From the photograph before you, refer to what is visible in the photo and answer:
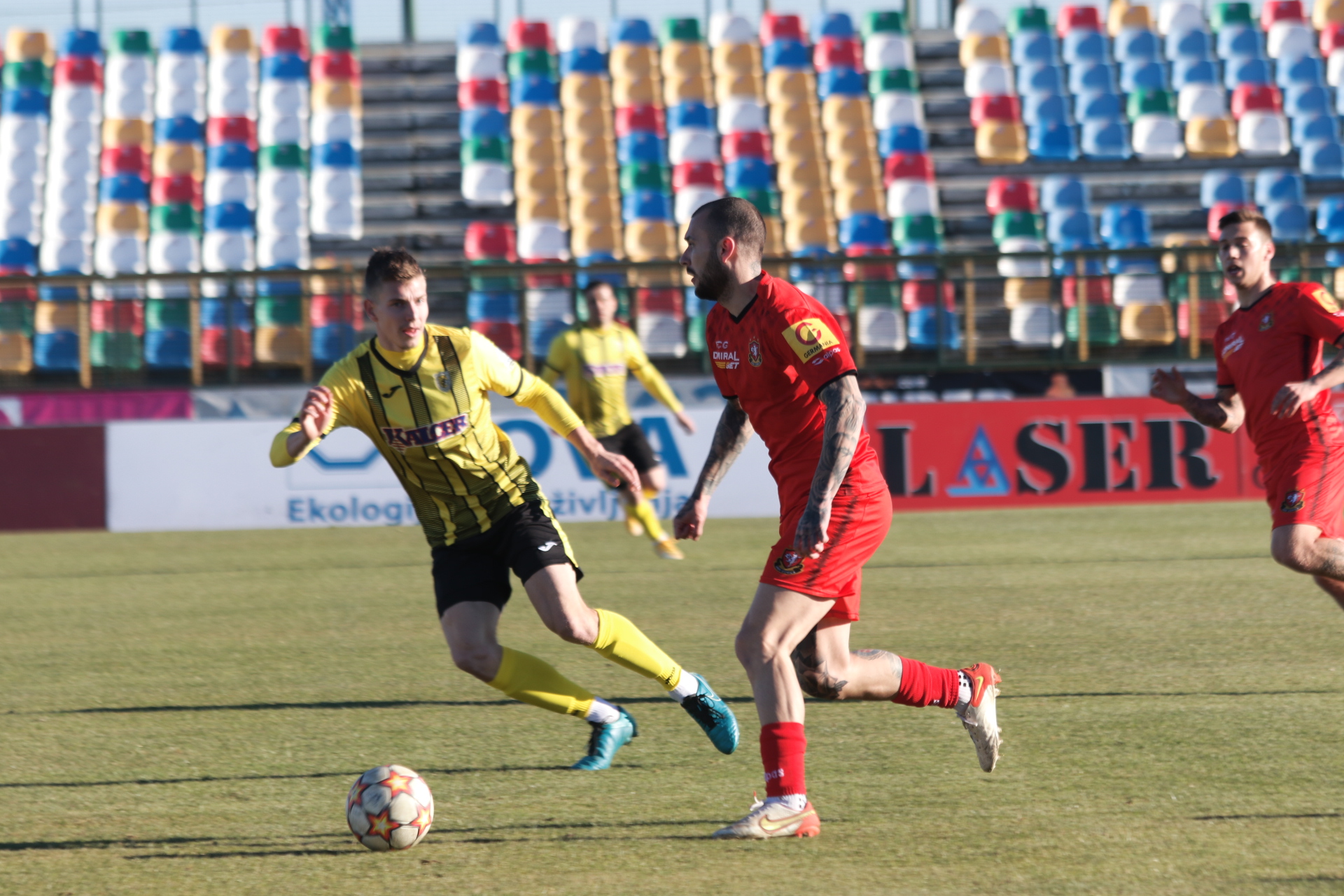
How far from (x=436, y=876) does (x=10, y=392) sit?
13.2m

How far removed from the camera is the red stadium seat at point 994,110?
894 inches

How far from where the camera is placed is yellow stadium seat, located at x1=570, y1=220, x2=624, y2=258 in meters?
20.7

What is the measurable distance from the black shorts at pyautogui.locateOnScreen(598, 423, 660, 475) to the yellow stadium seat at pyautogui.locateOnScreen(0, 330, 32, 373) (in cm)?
685

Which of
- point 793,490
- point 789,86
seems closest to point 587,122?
point 789,86

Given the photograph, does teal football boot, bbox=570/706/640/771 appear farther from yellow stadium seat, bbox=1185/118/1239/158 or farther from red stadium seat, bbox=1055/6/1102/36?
red stadium seat, bbox=1055/6/1102/36

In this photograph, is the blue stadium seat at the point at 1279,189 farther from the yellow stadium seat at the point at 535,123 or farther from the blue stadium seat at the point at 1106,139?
the yellow stadium seat at the point at 535,123

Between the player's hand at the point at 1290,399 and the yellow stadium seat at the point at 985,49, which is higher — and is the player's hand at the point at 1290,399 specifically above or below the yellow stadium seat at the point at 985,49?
below

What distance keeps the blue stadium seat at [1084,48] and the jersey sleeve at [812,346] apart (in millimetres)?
21295

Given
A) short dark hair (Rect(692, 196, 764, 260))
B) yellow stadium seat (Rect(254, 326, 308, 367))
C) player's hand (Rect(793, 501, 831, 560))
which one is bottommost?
player's hand (Rect(793, 501, 831, 560))

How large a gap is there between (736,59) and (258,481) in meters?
11.9

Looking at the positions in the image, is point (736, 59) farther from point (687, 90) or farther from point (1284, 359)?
point (1284, 359)

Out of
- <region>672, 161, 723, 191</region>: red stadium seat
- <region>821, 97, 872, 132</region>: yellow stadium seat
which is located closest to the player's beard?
<region>672, 161, 723, 191</region>: red stadium seat

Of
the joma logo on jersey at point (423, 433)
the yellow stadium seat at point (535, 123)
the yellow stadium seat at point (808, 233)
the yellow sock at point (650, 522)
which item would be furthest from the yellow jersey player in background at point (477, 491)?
the yellow stadium seat at point (535, 123)

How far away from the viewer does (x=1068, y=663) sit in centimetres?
699
